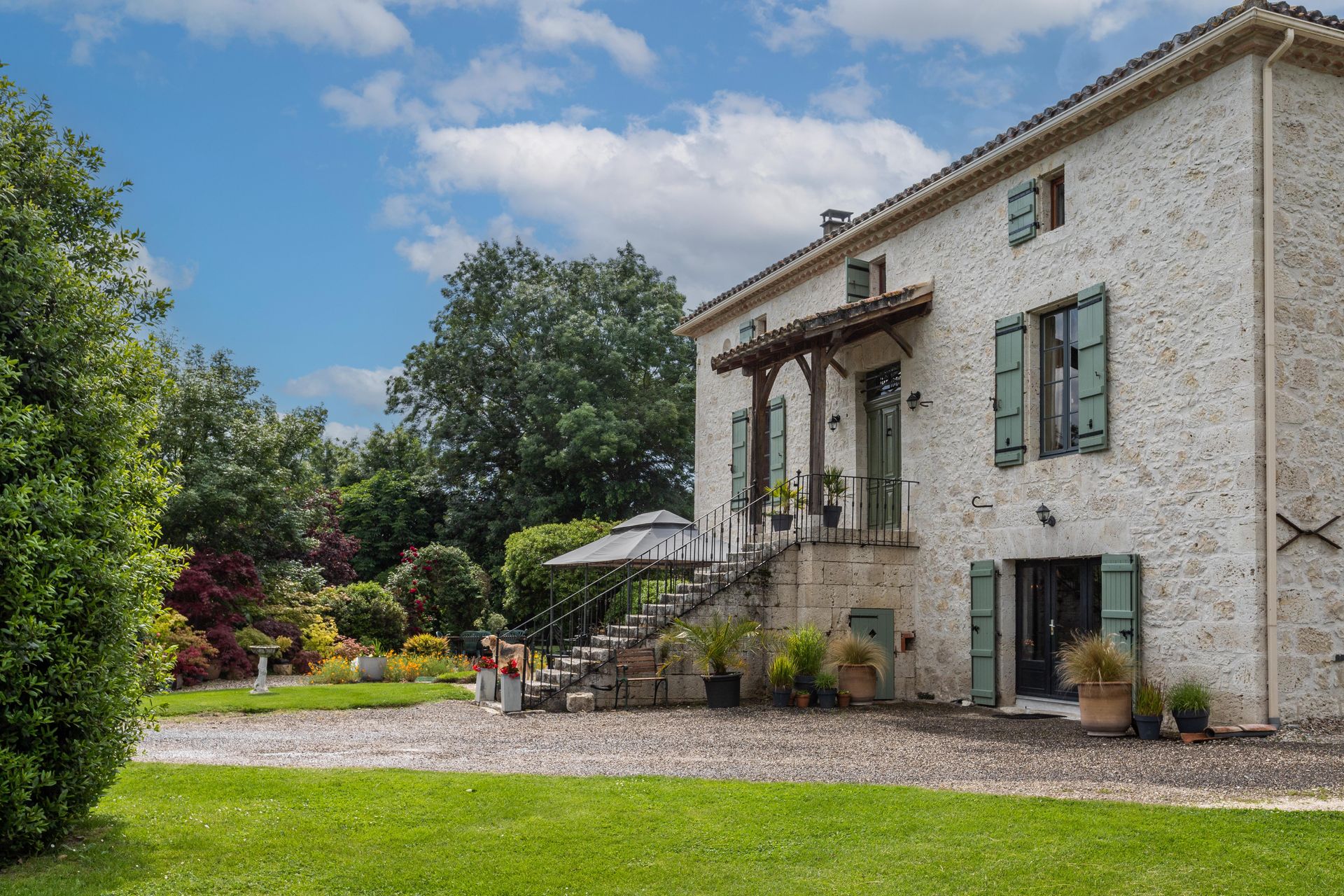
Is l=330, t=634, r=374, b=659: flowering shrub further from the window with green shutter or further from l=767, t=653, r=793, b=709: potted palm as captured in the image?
l=767, t=653, r=793, b=709: potted palm

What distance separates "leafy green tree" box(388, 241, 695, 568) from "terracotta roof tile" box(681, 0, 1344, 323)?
12.7 meters

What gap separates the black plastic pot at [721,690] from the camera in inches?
491

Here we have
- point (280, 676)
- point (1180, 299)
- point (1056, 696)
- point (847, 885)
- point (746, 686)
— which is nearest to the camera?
point (847, 885)

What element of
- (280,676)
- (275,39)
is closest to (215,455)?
(280,676)

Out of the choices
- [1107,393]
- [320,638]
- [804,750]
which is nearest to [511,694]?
[804,750]

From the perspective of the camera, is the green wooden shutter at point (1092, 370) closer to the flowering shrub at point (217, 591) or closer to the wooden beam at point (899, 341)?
the wooden beam at point (899, 341)

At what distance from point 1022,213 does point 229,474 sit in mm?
13349

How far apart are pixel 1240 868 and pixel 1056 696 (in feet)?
22.8

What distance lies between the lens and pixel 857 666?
1285cm

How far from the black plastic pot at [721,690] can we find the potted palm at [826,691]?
0.94m

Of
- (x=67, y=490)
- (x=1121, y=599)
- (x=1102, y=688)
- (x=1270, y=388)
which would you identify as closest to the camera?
(x=67, y=490)

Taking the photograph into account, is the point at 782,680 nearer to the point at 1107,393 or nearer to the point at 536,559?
the point at 1107,393

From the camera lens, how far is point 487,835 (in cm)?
586

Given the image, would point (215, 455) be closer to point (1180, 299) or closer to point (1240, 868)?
point (1180, 299)
